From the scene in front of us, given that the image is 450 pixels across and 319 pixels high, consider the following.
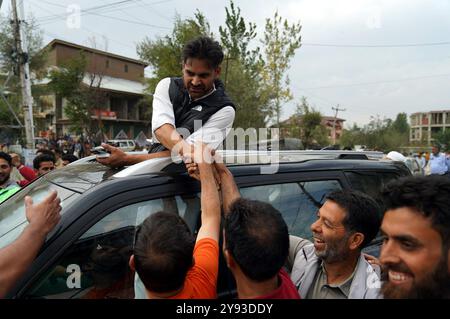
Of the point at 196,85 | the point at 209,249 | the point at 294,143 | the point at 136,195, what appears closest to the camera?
the point at 209,249

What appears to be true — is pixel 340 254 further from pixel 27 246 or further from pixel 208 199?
pixel 27 246

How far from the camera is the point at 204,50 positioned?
206 cm

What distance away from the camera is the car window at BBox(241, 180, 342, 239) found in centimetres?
214

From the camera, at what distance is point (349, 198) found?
182 cm

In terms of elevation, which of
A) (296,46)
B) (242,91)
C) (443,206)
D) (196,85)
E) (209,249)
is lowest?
(209,249)

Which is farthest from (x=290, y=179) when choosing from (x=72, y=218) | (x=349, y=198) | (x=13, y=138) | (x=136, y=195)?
(x=13, y=138)

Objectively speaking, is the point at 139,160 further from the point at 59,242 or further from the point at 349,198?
the point at 349,198

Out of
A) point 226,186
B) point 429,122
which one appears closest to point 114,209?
point 226,186

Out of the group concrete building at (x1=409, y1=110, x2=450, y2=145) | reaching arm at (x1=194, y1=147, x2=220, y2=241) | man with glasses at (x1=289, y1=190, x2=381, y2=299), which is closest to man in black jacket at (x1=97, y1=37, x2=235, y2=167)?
reaching arm at (x1=194, y1=147, x2=220, y2=241)

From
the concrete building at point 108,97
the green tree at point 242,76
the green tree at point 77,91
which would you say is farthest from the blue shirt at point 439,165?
the concrete building at point 108,97

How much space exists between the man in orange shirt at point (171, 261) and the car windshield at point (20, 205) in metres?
0.46

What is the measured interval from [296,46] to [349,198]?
1575 centimetres

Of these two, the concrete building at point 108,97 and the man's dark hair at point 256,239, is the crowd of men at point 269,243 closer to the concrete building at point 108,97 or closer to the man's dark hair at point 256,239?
the man's dark hair at point 256,239

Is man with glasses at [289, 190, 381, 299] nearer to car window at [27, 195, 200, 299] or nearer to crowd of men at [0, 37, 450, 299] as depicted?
crowd of men at [0, 37, 450, 299]
